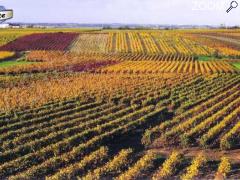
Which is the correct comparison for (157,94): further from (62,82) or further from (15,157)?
(15,157)

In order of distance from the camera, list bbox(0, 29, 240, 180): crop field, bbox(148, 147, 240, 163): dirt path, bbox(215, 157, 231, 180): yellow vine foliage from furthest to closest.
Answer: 1. bbox(148, 147, 240, 163): dirt path
2. bbox(0, 29, 240, 180): crop field
3. bbox(215, 157, 231, 180): yellow vine foliage

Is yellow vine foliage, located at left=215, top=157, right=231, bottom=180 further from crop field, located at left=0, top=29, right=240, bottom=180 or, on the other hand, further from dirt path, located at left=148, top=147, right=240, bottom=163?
dirt path, located at left=148, top=147, right=240, bottom=163

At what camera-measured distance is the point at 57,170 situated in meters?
17.0

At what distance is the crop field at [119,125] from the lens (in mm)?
17203

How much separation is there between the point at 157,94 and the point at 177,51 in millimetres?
45276

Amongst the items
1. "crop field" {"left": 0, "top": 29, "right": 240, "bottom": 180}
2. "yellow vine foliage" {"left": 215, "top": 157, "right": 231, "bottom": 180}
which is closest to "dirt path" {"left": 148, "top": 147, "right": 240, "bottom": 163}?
"crop field" {"left": 0, "top": 29, "right": 240, "bottom": 180}

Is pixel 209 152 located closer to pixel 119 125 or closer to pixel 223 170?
pixel 223 170

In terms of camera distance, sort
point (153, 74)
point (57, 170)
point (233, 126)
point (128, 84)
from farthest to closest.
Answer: point (153, 74)
point (128, 84)
point (233, 126)
point (57, 170)

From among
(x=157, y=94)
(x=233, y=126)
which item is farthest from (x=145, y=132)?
(x=157, y=94)

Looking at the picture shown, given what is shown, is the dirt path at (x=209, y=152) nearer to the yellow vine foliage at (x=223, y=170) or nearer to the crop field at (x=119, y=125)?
the crop field at (x=119, y=125)

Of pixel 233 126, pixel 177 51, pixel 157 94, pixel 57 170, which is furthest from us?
pixel 177 51

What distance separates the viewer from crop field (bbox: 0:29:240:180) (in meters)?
17.2

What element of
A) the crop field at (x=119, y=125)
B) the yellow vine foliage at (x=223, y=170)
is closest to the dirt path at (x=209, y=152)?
the crop field at (x=119, y=125)

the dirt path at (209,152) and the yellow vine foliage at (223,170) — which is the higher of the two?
the yellow vine foliage at (223,170)
